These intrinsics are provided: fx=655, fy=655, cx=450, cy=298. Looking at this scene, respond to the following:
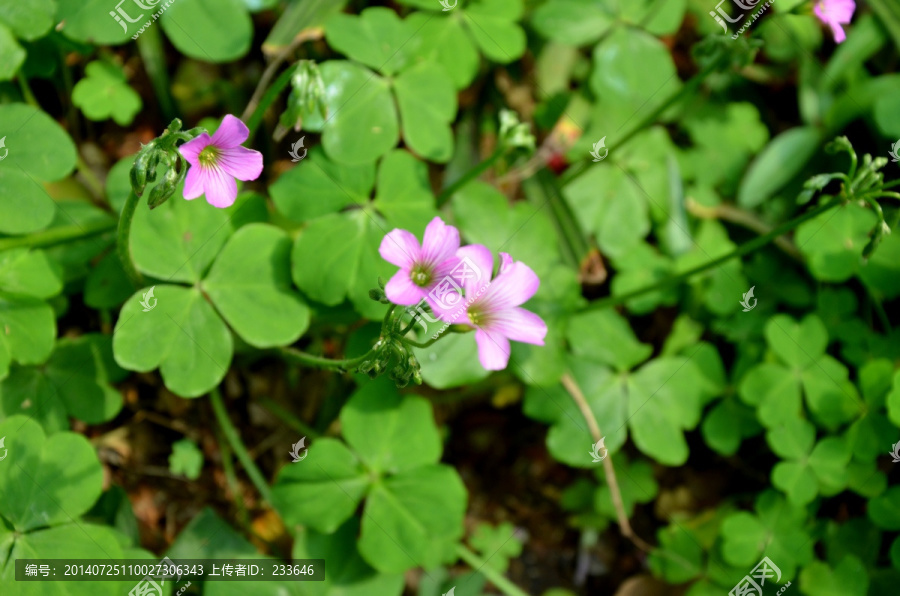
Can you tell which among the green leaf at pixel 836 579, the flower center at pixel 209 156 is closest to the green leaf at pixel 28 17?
the flower center at pixel 209 156

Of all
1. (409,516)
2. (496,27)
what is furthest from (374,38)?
(409,516)

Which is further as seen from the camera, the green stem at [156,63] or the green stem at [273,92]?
the green stem at [156,63]

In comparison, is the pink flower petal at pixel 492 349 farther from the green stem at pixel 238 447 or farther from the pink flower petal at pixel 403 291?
the green stem at pixel 238 447

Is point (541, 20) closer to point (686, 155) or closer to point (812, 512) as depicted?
point (686, 155)

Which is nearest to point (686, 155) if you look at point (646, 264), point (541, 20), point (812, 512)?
point (646, 264)

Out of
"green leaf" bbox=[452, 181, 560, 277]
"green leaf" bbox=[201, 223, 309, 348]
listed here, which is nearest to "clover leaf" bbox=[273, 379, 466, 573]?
"green leaf" bbox=[201, 223, 309, 348]

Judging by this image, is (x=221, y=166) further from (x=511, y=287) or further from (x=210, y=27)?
(x=210, y=27)

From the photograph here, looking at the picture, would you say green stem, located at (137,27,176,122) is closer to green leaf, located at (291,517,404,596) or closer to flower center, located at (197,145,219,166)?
flower center, located at (197,145,219,166)
